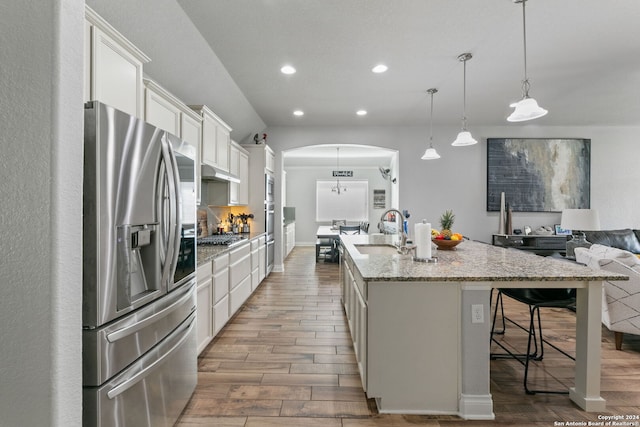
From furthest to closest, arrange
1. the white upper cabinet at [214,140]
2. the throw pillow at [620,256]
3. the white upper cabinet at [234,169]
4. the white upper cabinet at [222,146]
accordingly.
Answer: the white upper cabinet at [234,169], the white upper cabinet at [222,146], the white upper cabinet at [214,140], the throw pillow at [620,256]

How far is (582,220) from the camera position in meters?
4.13

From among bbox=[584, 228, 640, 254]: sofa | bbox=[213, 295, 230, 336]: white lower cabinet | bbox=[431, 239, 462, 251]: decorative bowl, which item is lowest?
bbox=[213, 295, 230, 336]: white lower cabinet

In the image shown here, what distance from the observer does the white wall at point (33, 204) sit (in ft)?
3.28

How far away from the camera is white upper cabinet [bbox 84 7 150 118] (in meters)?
1.48

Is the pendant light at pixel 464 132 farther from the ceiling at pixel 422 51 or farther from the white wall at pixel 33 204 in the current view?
the white wall at pixel 33 204

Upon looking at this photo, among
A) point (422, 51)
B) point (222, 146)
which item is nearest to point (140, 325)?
point (222, 146)

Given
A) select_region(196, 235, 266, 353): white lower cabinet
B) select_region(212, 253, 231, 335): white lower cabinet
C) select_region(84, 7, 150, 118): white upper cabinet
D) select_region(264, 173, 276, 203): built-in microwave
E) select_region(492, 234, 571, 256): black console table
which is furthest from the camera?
select_region(492, 234, 571, 256): black console table

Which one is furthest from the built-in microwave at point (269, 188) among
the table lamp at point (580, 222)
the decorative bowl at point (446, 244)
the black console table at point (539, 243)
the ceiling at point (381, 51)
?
the table lamp at point (580, 222)

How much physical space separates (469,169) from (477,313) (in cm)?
477

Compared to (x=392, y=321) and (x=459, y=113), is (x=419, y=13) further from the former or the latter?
(x=459, y=113)

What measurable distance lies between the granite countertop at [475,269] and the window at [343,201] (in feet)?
25.6

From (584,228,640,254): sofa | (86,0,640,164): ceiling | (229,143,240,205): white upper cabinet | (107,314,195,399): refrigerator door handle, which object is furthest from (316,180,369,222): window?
(107,314,195,399): refrigerator door handle

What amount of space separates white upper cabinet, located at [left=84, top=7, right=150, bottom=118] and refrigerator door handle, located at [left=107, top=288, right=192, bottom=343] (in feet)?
3.52

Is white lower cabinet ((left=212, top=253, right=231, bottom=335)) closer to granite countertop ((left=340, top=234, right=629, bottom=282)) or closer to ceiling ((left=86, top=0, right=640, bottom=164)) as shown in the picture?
granite countertop ((left=340, top=234, right=629, bottom=282))
